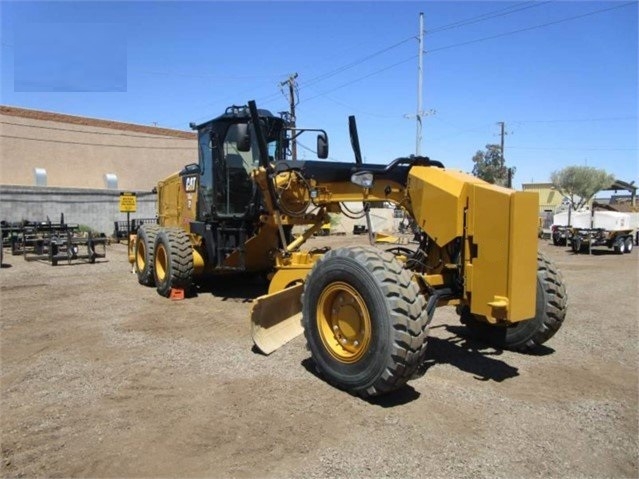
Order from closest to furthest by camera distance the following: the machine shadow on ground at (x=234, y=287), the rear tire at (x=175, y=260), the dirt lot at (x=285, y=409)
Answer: the dirt lot at (x=285, y=409) < the rear tire at (x=175, y=260) < the machine shadow on ground at (x=234, y=287)

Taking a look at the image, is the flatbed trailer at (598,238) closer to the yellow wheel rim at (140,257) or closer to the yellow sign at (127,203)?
the yellow sign at (127,203)

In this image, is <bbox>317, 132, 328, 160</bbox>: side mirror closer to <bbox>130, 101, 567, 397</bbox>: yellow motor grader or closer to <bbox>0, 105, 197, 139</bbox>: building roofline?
<bbox>130, 101, 567, 397</bbox>: yellow motor grader

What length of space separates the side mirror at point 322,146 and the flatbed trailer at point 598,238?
62.5ft

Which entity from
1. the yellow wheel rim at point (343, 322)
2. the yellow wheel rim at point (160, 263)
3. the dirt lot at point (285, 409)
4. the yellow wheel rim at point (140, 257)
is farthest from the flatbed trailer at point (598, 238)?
the yellow wheel rim at point (343, 322)

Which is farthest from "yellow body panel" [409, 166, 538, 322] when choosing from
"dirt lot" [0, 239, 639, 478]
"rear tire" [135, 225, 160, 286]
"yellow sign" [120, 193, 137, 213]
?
"yellow sign" [120, 193, 137, 213]

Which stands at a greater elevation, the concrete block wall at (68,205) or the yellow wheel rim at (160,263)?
the concrete block wall at (68,205)

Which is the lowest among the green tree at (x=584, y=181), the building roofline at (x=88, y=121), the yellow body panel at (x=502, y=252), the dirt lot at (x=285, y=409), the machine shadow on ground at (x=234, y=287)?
the dirt lot at (x=285, y=409)

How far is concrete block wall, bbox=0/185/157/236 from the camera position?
2569 centimetres

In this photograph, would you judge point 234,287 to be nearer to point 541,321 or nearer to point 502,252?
point 541,321

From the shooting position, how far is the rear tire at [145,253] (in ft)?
32.7

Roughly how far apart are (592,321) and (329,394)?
5.07 m

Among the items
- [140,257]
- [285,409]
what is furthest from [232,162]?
[285,409]

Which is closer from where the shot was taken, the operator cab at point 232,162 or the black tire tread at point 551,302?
the black tire tread at point 551,302

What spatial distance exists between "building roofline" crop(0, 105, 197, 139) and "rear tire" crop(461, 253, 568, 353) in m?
31.4
